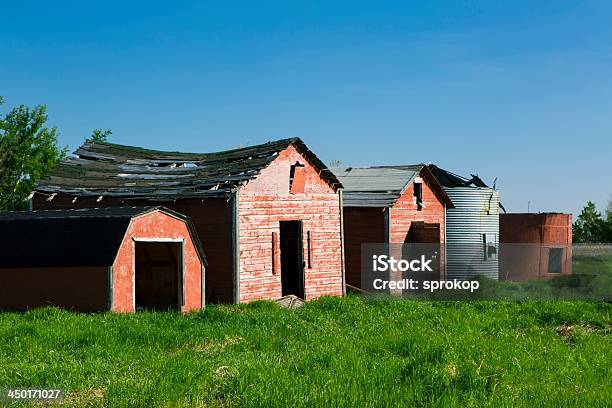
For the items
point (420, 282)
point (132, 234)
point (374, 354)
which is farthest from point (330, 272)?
point (374, 354)

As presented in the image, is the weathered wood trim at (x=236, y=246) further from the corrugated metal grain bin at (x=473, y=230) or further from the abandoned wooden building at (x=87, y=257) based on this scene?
the corrugated metal grain bin at (x=473, y=230)

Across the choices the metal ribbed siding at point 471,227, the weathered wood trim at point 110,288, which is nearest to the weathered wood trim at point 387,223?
the metal ribbed siding at point 471,227

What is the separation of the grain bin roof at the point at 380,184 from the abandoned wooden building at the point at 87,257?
937 cm

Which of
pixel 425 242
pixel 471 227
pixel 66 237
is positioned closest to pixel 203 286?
pixel 66 237

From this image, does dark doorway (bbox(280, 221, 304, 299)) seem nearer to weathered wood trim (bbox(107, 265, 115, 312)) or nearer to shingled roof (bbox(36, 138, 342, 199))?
shingled roof (bbox(36, 138, 342, 199))

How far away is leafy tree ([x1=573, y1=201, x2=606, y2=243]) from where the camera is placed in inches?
2008

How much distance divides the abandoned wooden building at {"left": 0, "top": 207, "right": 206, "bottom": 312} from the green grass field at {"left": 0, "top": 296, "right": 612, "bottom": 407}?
1.13 metres

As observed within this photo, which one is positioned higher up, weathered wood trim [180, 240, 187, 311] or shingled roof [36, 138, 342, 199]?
shingled roof [36, 138, 342, 199]

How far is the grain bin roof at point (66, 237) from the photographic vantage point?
18406 millimetres

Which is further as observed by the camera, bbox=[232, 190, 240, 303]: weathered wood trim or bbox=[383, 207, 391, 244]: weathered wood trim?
bbox=[383, 207, 391, 244]: weathered wood trim

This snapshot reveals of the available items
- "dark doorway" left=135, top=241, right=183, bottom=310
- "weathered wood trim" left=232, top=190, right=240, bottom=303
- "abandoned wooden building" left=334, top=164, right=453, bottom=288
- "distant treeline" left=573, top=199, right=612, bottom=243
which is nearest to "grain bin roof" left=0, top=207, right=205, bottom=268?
"weathered wood trim" left=232, top=190, right=240, bottom=303

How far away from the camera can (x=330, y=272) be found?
25.6 metres

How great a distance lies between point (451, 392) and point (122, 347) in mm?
5808

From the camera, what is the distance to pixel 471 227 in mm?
31328
